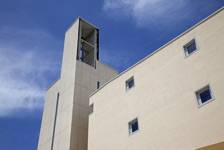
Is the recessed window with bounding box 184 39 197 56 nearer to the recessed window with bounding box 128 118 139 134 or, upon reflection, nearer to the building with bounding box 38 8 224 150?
the building with bounding box 38 8 224 150

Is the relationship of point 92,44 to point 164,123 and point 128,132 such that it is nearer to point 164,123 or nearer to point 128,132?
point 128,132

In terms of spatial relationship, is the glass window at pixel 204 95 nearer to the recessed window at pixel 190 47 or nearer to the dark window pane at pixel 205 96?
the dark window pane at pixel 205 96

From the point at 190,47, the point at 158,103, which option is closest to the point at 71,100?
→ the point at 158,103

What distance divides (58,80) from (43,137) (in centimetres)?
592

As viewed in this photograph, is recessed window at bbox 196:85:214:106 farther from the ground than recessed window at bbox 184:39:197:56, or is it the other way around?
recessed window at bbox 184:39:197:56

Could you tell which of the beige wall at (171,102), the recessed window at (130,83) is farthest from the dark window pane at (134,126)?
the recessed window at (130,83)

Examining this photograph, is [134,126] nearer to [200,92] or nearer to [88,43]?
[200,92]

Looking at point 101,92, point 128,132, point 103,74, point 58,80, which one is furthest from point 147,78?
point 58,80

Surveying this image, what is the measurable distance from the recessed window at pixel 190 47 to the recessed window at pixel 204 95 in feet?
9.28

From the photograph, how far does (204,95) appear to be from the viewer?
16.3 metres

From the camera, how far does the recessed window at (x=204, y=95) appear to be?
1584 centimetres

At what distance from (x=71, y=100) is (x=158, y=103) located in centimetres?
1044

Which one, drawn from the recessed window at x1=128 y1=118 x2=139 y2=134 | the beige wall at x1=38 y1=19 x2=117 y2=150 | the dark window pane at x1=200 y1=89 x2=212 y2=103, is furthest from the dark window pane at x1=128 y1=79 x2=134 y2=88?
the dark window pane at x1=200 y1=89 x2=212 y2=103

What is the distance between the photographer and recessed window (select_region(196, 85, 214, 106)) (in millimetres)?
15844
